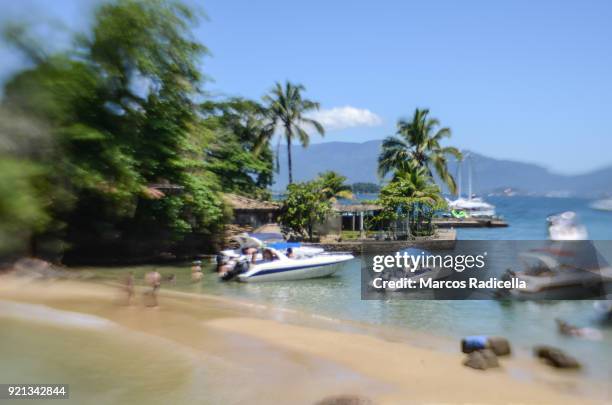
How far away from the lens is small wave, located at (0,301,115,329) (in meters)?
15.2

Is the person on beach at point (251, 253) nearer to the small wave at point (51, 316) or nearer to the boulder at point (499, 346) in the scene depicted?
the small wave at point (51, 316)

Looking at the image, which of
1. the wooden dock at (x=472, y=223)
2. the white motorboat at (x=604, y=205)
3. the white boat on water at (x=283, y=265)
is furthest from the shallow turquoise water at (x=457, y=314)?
the white motorboat at (x=604, y=205)

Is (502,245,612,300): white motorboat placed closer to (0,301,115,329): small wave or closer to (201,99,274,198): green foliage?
(0,301,115,329): small wave

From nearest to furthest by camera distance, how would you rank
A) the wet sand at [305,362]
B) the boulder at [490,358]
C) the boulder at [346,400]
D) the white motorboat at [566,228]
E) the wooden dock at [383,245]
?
the boulder at [346,400] < the wet sand at [305,362] < the boulder at [490,358] < the white motorboat at [566,228] < the wooden dock at [383,245]

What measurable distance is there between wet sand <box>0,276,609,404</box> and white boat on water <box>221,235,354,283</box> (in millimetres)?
7351

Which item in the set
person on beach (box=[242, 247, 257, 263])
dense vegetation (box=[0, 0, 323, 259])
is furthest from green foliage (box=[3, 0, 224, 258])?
person on beach (box=[242, 247, 257, 263])

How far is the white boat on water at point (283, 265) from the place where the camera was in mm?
26016

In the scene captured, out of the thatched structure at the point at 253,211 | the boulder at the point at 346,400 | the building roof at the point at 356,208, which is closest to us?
the boulder at the point at 346,400

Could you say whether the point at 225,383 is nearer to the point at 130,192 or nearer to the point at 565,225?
the point at 565,225

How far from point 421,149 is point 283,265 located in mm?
22691

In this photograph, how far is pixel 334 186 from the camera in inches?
1626

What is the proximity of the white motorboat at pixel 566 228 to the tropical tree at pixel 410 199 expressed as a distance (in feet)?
58.9

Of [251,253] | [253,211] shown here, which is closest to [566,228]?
[251,253]

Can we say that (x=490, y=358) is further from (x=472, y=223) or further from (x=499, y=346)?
(x=472, y=223)
